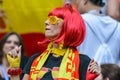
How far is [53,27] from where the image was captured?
18.1ft

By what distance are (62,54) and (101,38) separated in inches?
45.5

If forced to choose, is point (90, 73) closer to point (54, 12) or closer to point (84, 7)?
point (54, 12)

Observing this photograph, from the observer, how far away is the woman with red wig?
5.31m

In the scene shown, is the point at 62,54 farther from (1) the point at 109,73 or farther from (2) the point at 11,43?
(2) the point at 11,43

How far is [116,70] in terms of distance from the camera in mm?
5391

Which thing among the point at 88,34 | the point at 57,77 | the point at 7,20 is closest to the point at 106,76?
the point at 57,77

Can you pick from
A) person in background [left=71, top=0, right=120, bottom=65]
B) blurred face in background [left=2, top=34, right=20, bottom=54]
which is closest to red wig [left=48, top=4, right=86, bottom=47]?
person in background [left=71, top=0, right=120, bottom=65]

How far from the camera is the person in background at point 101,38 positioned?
643cm

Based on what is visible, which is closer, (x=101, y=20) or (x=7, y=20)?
(x=101, y=20)

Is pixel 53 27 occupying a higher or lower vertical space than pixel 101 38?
higher

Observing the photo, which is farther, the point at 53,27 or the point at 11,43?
the point at 11,43

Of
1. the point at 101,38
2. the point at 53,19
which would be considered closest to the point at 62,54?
the point at 53,19

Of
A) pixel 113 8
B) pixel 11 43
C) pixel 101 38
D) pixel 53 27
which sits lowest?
pixel 11 43

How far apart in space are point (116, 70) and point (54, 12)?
2.56ft
